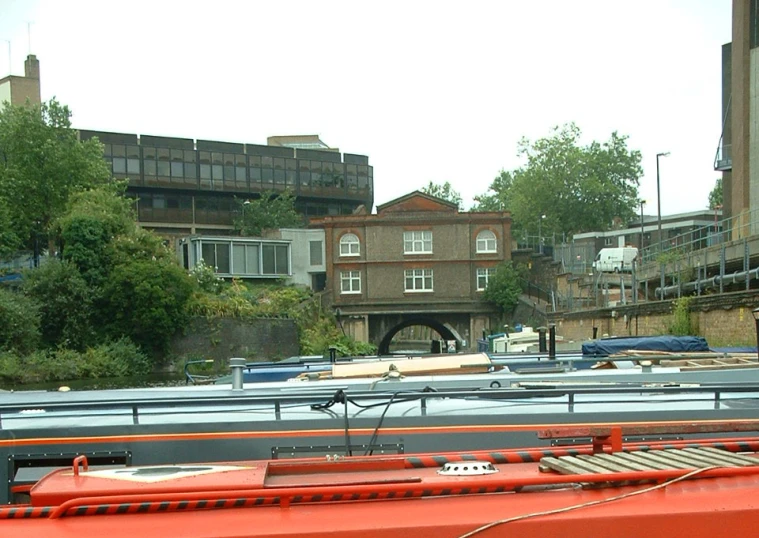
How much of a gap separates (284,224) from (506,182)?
33.6 m

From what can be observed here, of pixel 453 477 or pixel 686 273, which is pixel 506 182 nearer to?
pixel 686 273

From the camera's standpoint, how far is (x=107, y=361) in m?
36.0

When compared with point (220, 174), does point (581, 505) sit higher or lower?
lower

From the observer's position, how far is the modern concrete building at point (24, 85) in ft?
196

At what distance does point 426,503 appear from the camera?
3512 mm

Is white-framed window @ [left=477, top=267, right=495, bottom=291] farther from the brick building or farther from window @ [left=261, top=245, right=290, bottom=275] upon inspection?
window @ [left=261, top=245, right=290, bottom=275]

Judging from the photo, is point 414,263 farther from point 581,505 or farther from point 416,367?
point 581,505

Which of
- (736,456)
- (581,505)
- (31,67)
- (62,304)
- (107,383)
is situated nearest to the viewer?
(581,505)

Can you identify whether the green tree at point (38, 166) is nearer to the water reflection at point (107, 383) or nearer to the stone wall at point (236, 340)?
the stone wall at point (236, 340)

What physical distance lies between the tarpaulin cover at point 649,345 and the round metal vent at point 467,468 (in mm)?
8631

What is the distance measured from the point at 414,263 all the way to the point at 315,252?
6421 millimetres

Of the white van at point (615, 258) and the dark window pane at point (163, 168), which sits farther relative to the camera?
the dark window pane at point (163, 168)

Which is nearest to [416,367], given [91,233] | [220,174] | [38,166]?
[91,233]

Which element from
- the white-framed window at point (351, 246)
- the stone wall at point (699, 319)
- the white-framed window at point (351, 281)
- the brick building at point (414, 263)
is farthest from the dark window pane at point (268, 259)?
the stone wall at point (699, 319)
